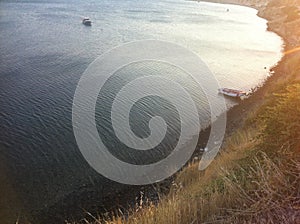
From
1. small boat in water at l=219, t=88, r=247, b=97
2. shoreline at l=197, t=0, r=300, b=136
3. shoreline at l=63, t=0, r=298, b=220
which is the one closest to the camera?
shoreline at l=63, t=0, r=298, b=220

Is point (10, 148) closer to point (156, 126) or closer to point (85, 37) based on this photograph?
point (156, 126)

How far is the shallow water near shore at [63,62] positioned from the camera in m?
18.2

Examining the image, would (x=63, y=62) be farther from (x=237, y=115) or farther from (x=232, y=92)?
(x=237, y=115)

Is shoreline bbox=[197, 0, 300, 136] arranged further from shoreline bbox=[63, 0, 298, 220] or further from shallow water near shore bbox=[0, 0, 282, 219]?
shallow water near shore bbox=[0, 0, 282, 219]

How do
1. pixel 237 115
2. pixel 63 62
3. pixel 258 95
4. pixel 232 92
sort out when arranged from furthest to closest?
pixel 63 62, pixel 258 95, pixel 232 92, pixel 237 115

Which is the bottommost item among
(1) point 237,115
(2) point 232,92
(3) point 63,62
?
(1) point 237,115

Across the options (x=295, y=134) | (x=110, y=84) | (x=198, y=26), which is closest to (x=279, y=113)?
(x=295, y=134)

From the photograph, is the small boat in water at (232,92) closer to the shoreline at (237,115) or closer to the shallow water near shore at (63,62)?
the shoreline at (237,115)

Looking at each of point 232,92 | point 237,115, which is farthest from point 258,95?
point 237,115

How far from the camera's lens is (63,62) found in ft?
Answer: 122

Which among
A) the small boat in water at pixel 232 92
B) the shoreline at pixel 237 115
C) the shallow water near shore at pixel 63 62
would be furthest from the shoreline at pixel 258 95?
the shallow water near shore at pixel 63 62


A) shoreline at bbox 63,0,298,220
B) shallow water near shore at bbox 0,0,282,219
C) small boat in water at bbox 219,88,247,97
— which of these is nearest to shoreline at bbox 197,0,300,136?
shoreline at bbox 63,0,298,220

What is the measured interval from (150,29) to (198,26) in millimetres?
13904

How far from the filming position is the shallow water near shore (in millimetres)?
18250
